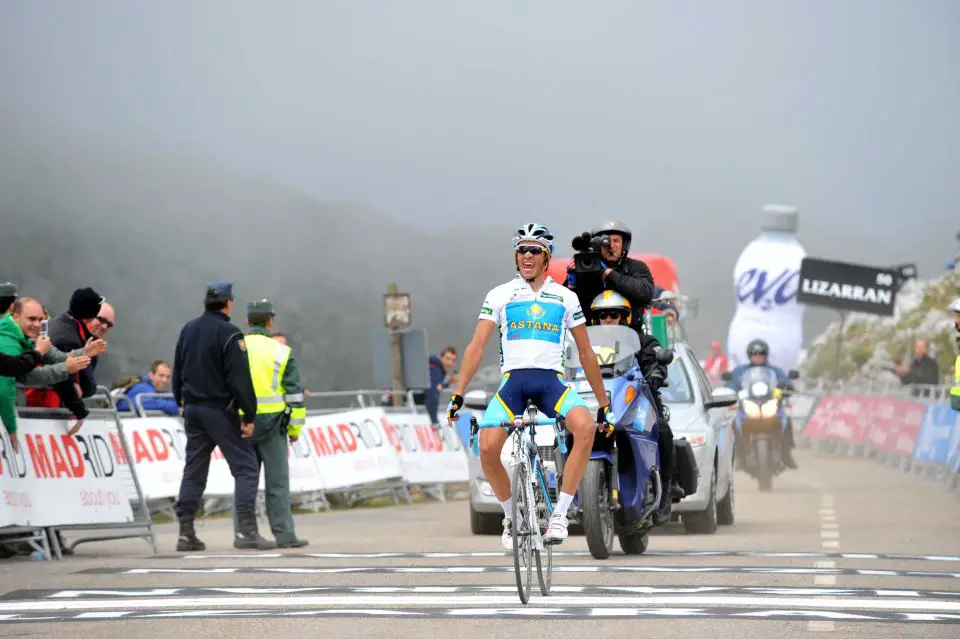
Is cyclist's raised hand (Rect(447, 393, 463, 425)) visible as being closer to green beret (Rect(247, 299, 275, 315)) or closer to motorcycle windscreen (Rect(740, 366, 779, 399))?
green beret (Rect(247, 299, 275, 315))

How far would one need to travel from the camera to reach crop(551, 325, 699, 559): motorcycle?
532 inches

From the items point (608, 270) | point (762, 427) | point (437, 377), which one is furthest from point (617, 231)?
point (437, 377)

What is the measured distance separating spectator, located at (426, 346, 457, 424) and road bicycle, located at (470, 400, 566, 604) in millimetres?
15968

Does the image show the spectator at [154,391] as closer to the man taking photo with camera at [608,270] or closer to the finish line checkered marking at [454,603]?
the man taking photo with camera at [608,270]

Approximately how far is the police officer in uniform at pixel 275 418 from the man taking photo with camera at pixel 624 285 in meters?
3.22

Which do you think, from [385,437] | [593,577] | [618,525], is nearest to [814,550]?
[618,525]

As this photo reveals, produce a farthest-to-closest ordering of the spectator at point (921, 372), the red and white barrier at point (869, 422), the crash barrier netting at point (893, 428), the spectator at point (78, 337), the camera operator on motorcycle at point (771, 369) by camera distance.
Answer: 1. the spectator at point (921, 372)
2. the red and white barrier at point (869, 422)
3. the crash barrier netting at point (893, 428)
4. the camera operator on motorcycle at point (771, 369)
5. the spectator at point (78, 337)

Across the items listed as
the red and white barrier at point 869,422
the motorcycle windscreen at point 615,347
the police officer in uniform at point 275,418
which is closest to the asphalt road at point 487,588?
the police officer in uniform at point 275,418

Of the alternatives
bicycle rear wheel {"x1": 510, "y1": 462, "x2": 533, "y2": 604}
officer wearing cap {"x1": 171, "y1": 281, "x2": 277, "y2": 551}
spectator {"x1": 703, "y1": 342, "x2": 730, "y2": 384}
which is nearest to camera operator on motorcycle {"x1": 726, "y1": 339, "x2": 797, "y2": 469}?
officer wearing cap {"x1": 171, "y1": 281, "x2": 277, "y2": 551}

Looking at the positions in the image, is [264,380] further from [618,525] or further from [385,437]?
[385,437]

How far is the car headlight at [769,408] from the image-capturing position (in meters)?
25.9

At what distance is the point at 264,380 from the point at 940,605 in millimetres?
7543

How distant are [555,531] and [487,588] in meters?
1.04

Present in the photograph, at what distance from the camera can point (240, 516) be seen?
16.1 m
